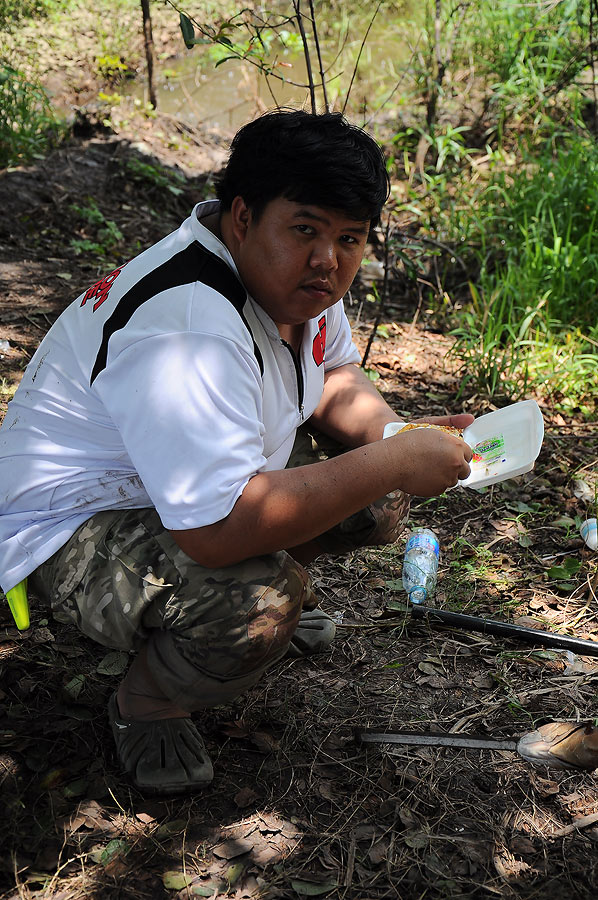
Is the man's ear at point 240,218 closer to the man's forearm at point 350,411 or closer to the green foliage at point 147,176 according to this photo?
the man's forearm at point 350,411

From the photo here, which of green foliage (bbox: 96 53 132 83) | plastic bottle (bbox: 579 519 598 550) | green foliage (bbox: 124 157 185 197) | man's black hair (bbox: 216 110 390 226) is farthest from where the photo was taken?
green foliage (bbox: 96 53 132 83)

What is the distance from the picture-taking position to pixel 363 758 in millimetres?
2006

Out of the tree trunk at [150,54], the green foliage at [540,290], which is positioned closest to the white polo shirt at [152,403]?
the green foliage at [540,290]

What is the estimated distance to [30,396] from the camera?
5.90ft

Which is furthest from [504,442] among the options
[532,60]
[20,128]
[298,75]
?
[298,75]

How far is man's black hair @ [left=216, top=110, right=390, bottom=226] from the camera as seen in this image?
165 cm

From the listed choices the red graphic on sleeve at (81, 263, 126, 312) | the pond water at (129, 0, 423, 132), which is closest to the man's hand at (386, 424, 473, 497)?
the red graphic on sleeve at (81, 263, 126, 312)

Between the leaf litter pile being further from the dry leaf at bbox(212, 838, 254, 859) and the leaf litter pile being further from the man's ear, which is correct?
the man's ear

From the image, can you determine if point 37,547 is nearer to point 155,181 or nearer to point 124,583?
point 124,583

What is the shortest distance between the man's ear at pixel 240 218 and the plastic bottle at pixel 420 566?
1276 millimetres

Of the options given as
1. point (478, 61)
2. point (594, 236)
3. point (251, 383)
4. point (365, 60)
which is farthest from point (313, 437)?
point (365, 60)

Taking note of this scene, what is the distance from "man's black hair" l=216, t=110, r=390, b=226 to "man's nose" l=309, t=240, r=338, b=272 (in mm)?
73

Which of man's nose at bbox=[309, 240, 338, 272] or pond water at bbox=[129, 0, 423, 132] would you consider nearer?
man's nose at bbox=[309, 240, 338, 272]

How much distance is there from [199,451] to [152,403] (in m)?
0.12
